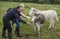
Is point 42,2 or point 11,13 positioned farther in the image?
point 42,2

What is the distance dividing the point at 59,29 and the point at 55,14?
58 cm

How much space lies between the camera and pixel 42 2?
1207 centimetres

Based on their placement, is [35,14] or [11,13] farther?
[35,14]

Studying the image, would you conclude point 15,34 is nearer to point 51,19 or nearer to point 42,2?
point 51,19

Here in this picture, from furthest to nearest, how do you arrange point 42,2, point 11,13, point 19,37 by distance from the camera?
point 42,2 → point 19,37 → point 11,13

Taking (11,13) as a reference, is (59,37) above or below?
below

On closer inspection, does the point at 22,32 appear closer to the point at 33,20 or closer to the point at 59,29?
the point at 33,20

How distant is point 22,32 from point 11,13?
1324 mm

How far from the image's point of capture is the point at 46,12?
9453mm

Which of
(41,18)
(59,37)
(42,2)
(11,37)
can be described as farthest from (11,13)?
(42,2)

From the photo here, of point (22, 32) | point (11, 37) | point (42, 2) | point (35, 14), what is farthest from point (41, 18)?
point (42, 2)

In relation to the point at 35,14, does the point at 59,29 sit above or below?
below

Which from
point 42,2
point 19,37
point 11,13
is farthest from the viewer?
point 42,2

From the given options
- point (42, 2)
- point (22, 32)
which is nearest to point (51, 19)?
point (22, 32)
